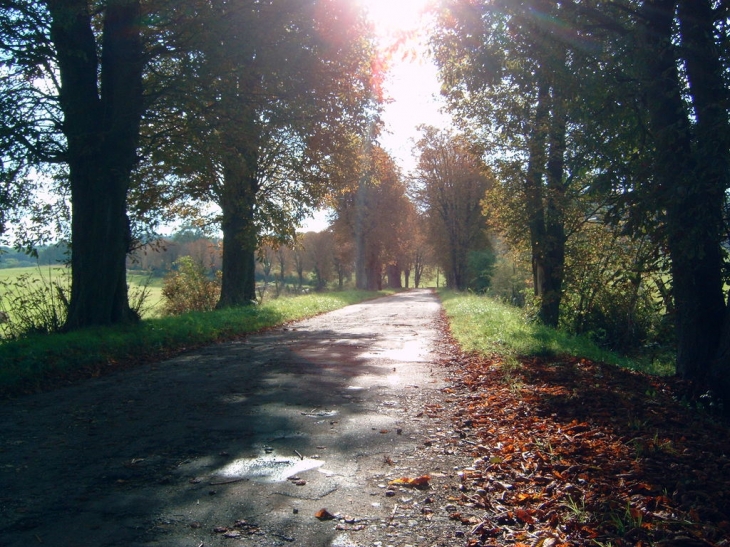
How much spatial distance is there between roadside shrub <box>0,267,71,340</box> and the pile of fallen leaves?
29.3ft

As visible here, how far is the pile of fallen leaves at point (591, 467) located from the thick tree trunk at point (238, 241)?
36.4 feet

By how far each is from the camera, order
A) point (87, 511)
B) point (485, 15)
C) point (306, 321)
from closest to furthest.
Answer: point (87, 511)
point (485, 15)
point (306, 321)

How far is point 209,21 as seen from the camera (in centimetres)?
1062

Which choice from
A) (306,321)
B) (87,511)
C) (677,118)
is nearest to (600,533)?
(87,511)

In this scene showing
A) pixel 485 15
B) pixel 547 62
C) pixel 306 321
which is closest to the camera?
pixel 547 62

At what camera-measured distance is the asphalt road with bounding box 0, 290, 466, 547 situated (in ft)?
11.0

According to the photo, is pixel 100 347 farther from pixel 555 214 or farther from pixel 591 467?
pixel 555 214

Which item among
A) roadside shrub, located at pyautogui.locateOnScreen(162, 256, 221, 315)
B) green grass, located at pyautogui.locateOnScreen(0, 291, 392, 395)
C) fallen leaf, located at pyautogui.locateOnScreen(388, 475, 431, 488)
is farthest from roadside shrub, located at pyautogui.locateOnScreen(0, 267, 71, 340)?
roadside shrub, located at pyautogui.locateOnScreen(162, 256, 221, 315)

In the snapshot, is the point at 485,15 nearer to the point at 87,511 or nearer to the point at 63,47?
the point at 63,47

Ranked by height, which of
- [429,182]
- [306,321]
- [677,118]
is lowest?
[306,321]

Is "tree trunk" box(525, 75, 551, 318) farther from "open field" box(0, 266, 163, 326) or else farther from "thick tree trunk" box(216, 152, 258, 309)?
"open field" box(0, 266, 163, 326)

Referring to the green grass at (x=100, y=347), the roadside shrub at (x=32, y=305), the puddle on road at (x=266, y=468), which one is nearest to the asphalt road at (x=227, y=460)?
the puddle on road at (x=266, y=468)

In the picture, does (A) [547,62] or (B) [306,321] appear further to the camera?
(B) [306,321]

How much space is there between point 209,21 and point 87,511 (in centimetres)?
959
